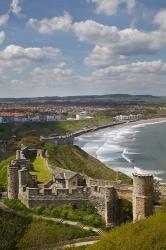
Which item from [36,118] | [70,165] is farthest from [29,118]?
[70,165]

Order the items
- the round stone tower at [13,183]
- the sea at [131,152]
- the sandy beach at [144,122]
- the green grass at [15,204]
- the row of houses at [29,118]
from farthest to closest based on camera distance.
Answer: the row of houses at [29,118] < the sandy beach at [144,122] < the sea at [131,152] < the round stone tower at [13,183] < the green grass at [15,204]

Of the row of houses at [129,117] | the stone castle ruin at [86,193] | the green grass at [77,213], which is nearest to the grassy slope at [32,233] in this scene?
the green grass at [77,213]

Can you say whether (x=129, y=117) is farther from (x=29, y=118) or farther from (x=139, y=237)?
(x=139, y=237)

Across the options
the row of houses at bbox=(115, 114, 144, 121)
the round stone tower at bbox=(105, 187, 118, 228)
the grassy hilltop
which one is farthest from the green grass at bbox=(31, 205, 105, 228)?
the row of houses at bbox=(115, 114, 144, 121)

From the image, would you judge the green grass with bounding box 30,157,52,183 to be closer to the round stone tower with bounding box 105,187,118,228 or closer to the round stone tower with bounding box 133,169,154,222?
the round stone tower with bounding box 105,187,118,228

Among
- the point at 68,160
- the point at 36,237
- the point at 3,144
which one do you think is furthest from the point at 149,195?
the point at 3,144

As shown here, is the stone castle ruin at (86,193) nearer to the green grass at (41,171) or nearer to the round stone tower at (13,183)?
the round stone tower at (13,183)

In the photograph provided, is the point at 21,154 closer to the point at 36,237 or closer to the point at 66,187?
the point at 66,187
